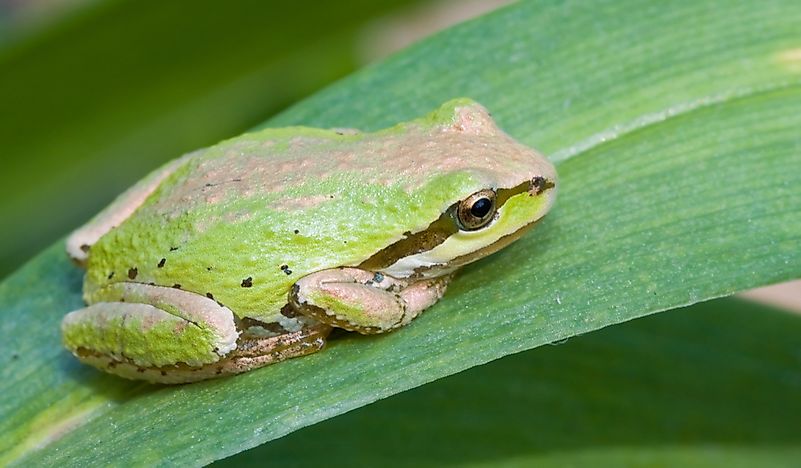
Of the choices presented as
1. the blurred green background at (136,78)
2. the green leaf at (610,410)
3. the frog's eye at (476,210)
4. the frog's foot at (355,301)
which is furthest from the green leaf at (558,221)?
the blurred green background at (136,78)

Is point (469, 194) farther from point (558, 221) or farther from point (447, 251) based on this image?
point (558, 221)

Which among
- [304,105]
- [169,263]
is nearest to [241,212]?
[169,263]

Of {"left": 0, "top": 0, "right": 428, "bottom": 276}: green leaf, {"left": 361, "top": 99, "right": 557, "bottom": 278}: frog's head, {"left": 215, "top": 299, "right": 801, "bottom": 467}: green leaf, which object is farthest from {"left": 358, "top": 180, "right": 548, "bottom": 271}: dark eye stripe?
{"left": 0, "top": 0, "right": 428, "bottom": 276}: green leaf

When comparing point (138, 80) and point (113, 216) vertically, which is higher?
point (138, 80)

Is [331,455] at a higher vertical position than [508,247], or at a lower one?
lower

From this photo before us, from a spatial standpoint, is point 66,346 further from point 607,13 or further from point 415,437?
point 607,13

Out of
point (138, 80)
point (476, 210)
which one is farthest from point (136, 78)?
point (476, 210)

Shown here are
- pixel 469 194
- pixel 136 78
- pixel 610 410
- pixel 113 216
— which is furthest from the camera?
pixel 136 78
